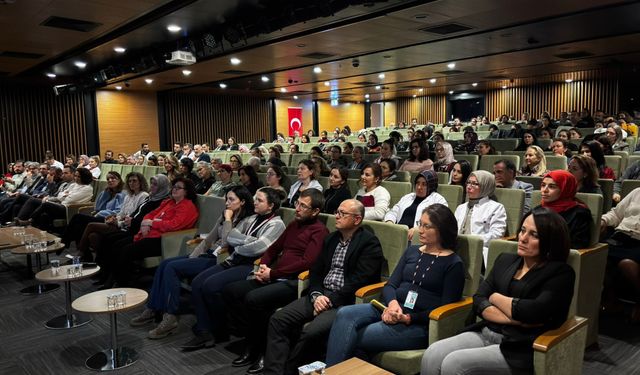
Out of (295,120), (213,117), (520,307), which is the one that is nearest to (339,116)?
(295,120)

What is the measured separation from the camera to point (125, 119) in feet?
51.1

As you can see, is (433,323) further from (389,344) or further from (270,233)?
(270,233)

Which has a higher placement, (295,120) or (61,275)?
(295,120)

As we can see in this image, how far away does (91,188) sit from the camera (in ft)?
24.2

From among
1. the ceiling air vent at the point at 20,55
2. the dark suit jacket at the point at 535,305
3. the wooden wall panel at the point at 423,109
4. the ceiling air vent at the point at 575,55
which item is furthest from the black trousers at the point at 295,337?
the wooden wall panel at the point at 423,109

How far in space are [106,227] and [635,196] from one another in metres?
5.48

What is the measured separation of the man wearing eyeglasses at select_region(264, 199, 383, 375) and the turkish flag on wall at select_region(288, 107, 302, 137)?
1864 centimetres

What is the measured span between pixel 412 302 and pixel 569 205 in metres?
1.44

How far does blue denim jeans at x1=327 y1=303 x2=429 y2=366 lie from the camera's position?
8.23ft

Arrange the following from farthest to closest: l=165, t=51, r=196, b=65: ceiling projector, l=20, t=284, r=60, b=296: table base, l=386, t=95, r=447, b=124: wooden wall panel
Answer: l=386, t=95, r=447, b=124: wooden wall panel → l=165, t=51, r=196, b=65: ceiling projector → l=20, t=284, r=60, b=296: table base

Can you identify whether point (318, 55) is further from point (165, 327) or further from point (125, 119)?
point (125, 119)

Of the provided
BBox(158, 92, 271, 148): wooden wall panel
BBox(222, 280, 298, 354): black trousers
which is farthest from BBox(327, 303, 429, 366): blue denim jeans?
BBox(158, 92, 271, 148): wooden wall panel

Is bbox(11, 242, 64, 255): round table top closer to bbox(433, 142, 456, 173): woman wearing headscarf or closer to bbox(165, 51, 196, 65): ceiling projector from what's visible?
bbox(165, 51, 196, 65): ceiling projector

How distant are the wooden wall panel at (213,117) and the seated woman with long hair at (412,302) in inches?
616
